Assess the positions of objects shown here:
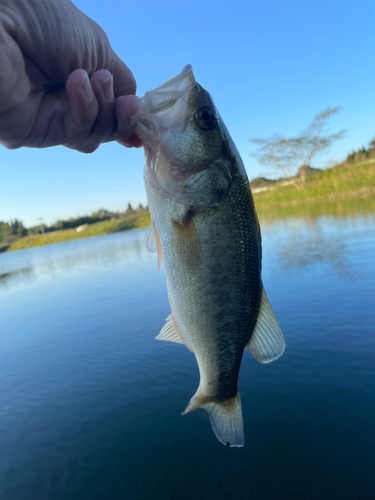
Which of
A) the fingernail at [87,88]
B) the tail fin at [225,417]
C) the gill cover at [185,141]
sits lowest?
the tail fin at [225,417]

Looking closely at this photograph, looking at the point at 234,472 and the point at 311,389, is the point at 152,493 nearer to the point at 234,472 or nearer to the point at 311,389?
the point at 234,472

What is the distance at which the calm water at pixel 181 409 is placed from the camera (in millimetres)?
3605

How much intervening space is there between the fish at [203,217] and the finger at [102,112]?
0.20m

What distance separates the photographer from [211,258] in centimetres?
193

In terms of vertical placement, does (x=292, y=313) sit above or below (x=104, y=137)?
below

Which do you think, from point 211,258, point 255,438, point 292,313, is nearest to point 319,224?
point 292,313

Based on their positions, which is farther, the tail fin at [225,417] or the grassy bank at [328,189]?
the grassy bank at [328,189]

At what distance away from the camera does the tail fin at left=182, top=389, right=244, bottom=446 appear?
212 centimetres

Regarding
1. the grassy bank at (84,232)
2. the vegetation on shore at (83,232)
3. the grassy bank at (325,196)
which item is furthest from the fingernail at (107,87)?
the grassy bank at (84,232)

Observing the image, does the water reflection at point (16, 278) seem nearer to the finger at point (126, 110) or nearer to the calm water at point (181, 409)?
the calm water at point (181, 409)

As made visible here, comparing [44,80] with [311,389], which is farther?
[311,389]

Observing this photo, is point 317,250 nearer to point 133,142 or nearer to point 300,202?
point 133,142

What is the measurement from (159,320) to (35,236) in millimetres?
87751

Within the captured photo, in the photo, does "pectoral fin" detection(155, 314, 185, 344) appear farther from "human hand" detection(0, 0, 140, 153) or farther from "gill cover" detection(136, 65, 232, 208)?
"human hand" detection(0, 0, 140, 153)
